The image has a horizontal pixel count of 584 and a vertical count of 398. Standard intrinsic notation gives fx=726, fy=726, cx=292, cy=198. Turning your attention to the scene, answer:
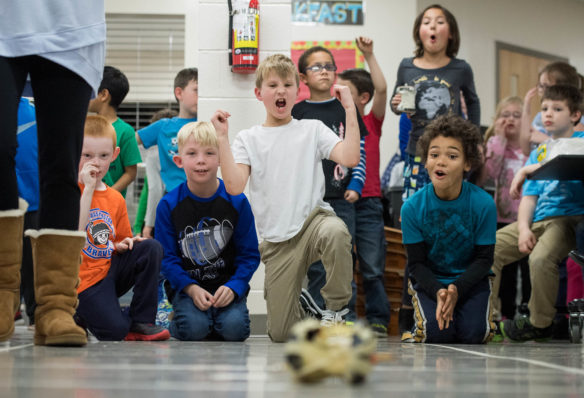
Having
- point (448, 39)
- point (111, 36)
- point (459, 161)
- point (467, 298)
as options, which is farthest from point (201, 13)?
point (111, 36)

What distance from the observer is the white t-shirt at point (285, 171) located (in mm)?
2455

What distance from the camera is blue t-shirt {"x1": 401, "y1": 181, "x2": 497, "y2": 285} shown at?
2.53 metres

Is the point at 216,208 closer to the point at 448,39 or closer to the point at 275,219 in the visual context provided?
the point at 275,219

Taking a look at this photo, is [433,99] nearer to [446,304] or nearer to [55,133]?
[446,304]

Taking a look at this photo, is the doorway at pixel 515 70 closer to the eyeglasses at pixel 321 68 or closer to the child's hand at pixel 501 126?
the child's hand at pixel 501 126

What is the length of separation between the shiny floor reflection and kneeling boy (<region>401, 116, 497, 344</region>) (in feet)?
3.24

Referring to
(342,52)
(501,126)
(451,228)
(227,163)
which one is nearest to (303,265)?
(227,163)

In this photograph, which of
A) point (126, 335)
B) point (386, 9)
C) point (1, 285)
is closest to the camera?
point (1, 285)

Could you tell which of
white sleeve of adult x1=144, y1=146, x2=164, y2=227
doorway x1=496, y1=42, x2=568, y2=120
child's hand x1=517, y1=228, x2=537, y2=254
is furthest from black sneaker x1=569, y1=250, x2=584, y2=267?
doorway x1=496, y1=42, x2=568, y2=120

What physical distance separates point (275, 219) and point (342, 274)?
1.08 ft

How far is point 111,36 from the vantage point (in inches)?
241

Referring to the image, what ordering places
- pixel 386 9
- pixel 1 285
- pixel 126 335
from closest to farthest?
pixel 1 285 < pixel 126 335 < pixel 386 9

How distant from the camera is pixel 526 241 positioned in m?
3.01

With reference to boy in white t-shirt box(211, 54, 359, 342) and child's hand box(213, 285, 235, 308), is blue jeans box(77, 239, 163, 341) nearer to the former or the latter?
child's hand box(213, 285, 235, 308)
